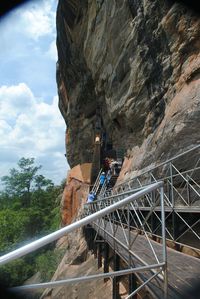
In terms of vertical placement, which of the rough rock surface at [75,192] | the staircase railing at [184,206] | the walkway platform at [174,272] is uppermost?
the rough rock surface at [75,192]

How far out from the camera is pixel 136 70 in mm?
18906

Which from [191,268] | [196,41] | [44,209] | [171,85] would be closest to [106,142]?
[171,85]

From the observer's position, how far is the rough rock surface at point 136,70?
12.4 metres

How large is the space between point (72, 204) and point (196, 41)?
22.6m

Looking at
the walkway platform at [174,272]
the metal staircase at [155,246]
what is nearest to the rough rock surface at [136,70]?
the metal staircase at [155,246]

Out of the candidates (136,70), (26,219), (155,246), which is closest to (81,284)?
(155,246)

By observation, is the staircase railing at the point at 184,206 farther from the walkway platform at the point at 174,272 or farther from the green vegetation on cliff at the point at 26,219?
the green vegetation on cliff at the point at 26,219

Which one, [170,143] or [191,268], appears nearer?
[191,268]

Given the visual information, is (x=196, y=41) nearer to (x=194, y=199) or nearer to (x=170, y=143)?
Answer: (x=170, y=143)

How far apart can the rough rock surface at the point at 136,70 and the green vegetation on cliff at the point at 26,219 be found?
11.2 m

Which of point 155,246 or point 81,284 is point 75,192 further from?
point 155,246

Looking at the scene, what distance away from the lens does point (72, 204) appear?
3303 centimetres

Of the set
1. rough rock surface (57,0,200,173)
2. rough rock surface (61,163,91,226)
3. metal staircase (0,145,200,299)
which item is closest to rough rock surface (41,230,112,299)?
metal staircase (0,145,200,299)

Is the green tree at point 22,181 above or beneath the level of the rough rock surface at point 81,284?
above
